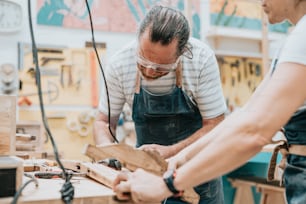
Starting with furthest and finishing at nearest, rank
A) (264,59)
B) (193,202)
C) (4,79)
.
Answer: (264,59) < (4,79) < (193,202)

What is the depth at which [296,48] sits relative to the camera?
0.95 meters

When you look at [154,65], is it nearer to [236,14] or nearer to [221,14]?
[221,14]

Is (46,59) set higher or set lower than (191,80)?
lower

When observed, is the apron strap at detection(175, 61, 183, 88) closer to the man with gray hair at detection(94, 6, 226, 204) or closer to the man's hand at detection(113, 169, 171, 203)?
the man with gray hair at detection(94, 6, 226, 204)

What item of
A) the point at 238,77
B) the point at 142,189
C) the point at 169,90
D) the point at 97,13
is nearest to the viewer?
the point at 142,189

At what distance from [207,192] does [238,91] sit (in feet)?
7.85

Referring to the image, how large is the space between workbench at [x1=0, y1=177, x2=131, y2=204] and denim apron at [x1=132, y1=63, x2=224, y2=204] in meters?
0.83

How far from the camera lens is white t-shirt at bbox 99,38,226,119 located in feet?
5.90

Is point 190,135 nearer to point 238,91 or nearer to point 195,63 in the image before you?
point 195,63

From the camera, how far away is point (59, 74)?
3.41 meters

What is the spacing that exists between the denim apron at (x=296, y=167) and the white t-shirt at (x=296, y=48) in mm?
240

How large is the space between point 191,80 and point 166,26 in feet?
0.99

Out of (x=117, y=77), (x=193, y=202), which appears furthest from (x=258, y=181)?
(x=193, y=202)

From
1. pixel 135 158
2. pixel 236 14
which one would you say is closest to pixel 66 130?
pixel 236 14
